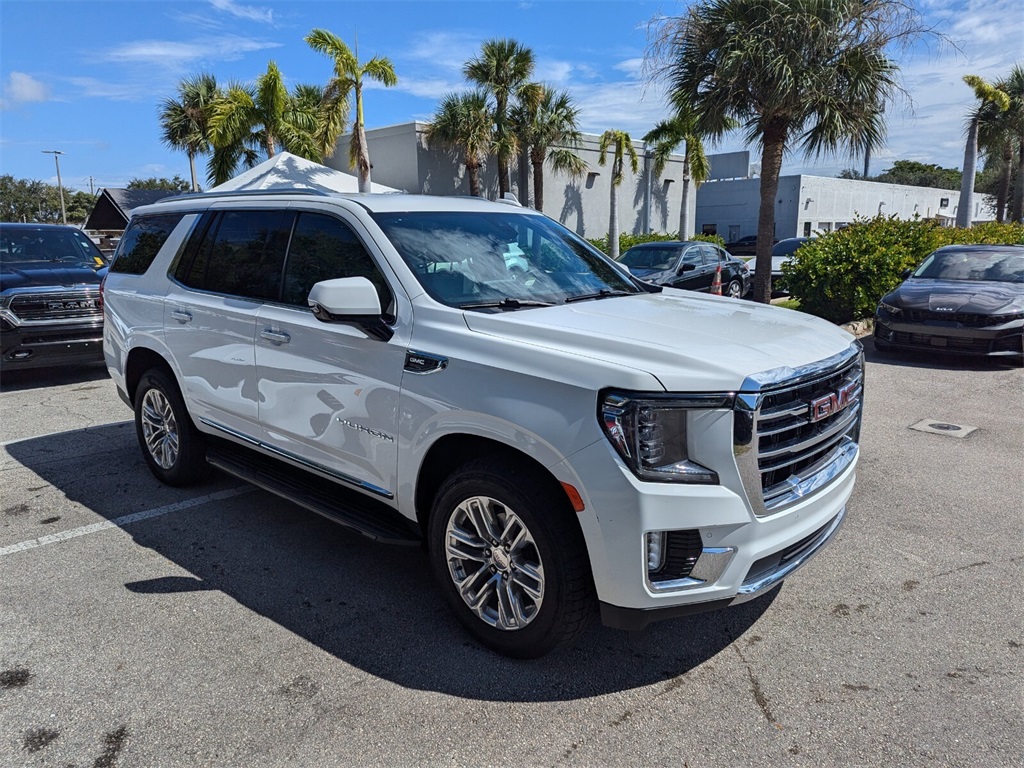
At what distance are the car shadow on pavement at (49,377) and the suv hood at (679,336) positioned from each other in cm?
797

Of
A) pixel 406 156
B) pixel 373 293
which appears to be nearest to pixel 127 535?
pixel 373 293

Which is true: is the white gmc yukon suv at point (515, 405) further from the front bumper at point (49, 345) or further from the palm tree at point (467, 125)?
the palm tree at point (467, 125)

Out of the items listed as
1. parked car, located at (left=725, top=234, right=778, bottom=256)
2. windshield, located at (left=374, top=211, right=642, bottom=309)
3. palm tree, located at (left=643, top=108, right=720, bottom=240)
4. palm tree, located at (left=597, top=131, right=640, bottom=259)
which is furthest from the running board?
parked car, located at (left=725, top=234, right=778, bottom=256)

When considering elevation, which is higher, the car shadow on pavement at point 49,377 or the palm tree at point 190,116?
the palm tree at point 190,116

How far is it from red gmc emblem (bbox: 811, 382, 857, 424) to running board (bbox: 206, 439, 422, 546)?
1825 millimetres

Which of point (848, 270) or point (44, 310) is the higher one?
point (848, 270)

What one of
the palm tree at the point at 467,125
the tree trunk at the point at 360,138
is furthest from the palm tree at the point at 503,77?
the tree trunk at the point at 360,138

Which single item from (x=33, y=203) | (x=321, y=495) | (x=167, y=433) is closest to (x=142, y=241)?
(x=167, y=433)

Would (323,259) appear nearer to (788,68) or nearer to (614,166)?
(788,68)

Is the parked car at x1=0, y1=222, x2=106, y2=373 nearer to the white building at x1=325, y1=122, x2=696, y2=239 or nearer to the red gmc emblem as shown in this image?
the red gmc emblem

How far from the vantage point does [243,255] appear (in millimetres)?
4465

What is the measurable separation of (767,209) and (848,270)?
334 cm

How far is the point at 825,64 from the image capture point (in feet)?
43.4

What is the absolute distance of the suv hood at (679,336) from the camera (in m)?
2.73
